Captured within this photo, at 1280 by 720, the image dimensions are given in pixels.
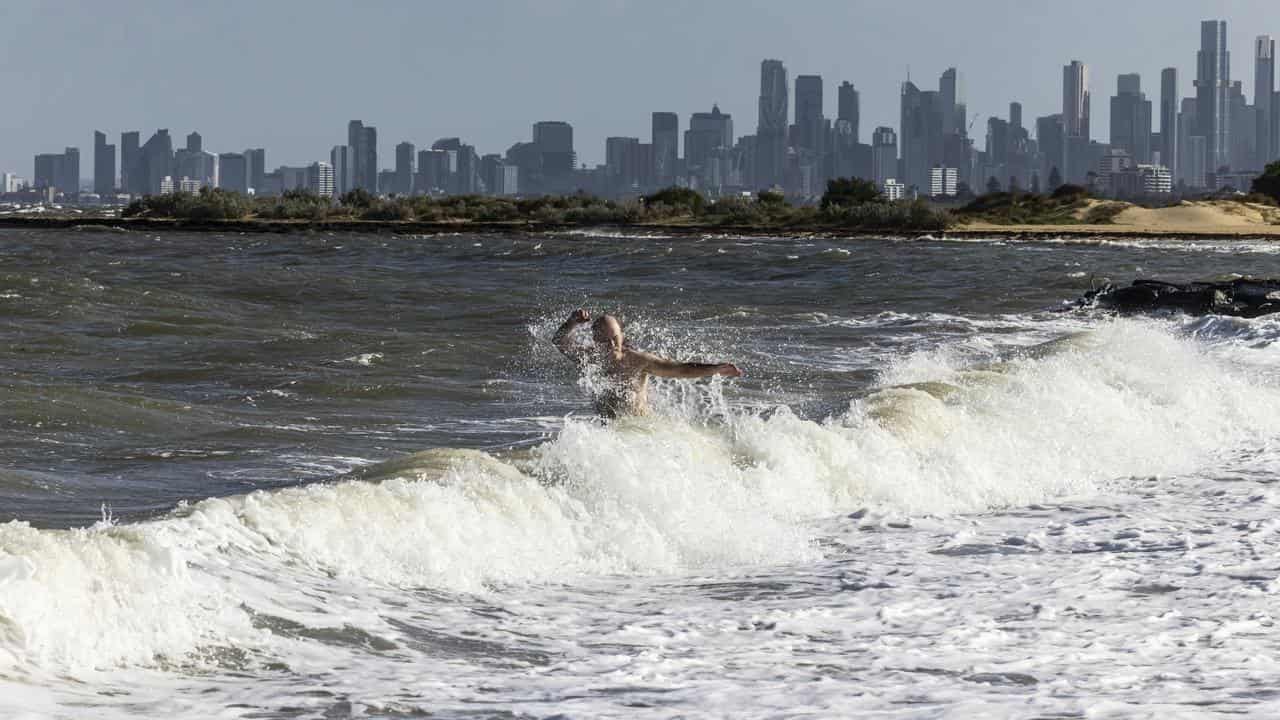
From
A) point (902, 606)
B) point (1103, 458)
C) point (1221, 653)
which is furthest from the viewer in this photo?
point (1103, 458)

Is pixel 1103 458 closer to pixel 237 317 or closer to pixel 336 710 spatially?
pixel 336 710

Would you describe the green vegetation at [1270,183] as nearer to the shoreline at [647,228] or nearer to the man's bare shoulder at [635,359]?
the shoreline at [647,228]

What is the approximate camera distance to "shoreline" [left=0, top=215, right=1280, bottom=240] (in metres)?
57.3

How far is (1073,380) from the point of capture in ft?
45.0

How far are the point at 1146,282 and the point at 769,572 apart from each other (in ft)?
70.3

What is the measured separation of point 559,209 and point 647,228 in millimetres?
11263

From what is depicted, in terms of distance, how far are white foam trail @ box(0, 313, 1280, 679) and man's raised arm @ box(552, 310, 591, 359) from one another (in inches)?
25.3

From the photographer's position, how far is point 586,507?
27.5 ft

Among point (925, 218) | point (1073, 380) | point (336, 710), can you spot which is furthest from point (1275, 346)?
point (925, 218)

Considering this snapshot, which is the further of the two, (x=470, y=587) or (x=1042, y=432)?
(x=1042, y=432)

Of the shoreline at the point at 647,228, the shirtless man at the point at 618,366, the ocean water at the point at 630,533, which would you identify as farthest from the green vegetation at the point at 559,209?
the shirtless man at the point at 618,366

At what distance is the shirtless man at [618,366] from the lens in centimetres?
1020

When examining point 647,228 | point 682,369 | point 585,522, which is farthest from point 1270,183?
point 585,522

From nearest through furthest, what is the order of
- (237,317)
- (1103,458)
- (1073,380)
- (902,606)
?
(902,606) < (1103,458) < (1073,380) < (237,317)
